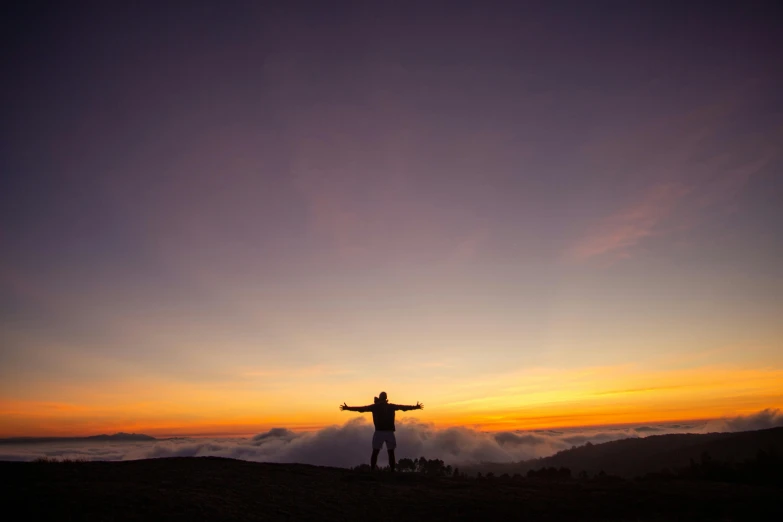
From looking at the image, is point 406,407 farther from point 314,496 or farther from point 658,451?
point 658,451

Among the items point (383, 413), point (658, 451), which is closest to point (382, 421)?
point (383, 413)

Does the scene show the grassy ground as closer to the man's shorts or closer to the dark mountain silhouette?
the man's shorts

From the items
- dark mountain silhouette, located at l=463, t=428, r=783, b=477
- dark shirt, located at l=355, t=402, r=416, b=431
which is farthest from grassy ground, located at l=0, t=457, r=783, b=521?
dark mountain silhouette, located at l=463, t=428, r=783, b=477

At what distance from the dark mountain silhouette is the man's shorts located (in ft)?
210

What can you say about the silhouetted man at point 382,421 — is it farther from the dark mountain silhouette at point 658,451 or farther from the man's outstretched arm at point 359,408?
the dark mountain silhouette at point 658,451

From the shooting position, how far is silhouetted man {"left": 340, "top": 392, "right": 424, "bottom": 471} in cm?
2066

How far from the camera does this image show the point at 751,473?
883 inches

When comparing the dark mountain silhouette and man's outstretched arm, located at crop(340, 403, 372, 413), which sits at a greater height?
man's outstretched arm, located at crop(340, 403, 372, 413)

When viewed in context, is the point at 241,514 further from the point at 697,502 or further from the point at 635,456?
the point at 635,456

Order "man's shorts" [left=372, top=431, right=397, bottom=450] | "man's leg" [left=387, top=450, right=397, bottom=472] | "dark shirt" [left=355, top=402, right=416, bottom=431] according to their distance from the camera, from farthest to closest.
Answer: "dark shirt" [left=355, top=402, right=416, bottom=431]
"man's shorts" [left=372, top=431, right=397, bottom=450]
"man's leg" [left=387, top=450, right=397, bottom=472]

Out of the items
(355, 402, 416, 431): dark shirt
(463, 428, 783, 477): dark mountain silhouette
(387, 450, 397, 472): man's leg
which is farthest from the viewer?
(463, 428, 783, 477): dark mountain silhouette

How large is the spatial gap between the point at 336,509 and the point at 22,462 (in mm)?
10277

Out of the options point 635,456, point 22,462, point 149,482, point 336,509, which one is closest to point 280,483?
point 336,509

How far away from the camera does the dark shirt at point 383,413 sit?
824 inches
